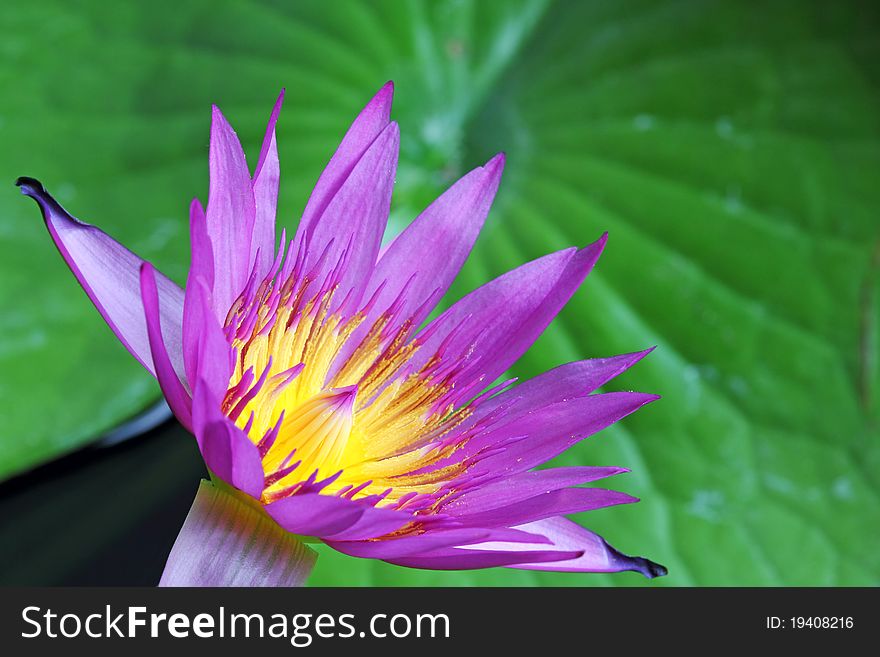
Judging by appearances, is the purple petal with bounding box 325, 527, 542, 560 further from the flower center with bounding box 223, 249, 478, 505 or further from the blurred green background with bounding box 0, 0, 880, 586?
the blurred green background with bounding box 0, 0, 880, 586

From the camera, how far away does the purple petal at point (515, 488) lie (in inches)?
18.7

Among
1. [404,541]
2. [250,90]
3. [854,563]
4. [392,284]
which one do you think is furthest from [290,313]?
[854,563]

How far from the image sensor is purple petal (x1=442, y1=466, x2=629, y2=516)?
48 centimetres

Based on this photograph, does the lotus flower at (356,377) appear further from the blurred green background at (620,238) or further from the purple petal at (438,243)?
the blurred green background at (620,238)

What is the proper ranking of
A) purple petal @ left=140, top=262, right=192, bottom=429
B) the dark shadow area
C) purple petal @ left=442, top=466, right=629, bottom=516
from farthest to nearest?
1. the dark shadow area
2. purple petal @ left=442, top=466, right=629, bottom=516
3. purple petal @ left=140, top=262, right=192, bottom=429

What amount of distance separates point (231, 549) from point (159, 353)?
0.12 meters

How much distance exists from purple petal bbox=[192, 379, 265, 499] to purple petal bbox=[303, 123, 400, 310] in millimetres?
169

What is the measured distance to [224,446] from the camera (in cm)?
40

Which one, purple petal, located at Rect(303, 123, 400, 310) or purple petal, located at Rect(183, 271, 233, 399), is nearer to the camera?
purple petal, located at Rect(183, 271, 233, 399)

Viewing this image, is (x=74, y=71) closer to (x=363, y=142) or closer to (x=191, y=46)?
(x=191, y=46)

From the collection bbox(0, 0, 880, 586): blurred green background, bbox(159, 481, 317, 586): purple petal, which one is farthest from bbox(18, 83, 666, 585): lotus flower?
bbox(0, 0, 880, 586): blurred green background

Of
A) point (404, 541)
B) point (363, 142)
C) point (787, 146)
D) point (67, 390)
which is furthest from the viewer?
point (787, 146)
